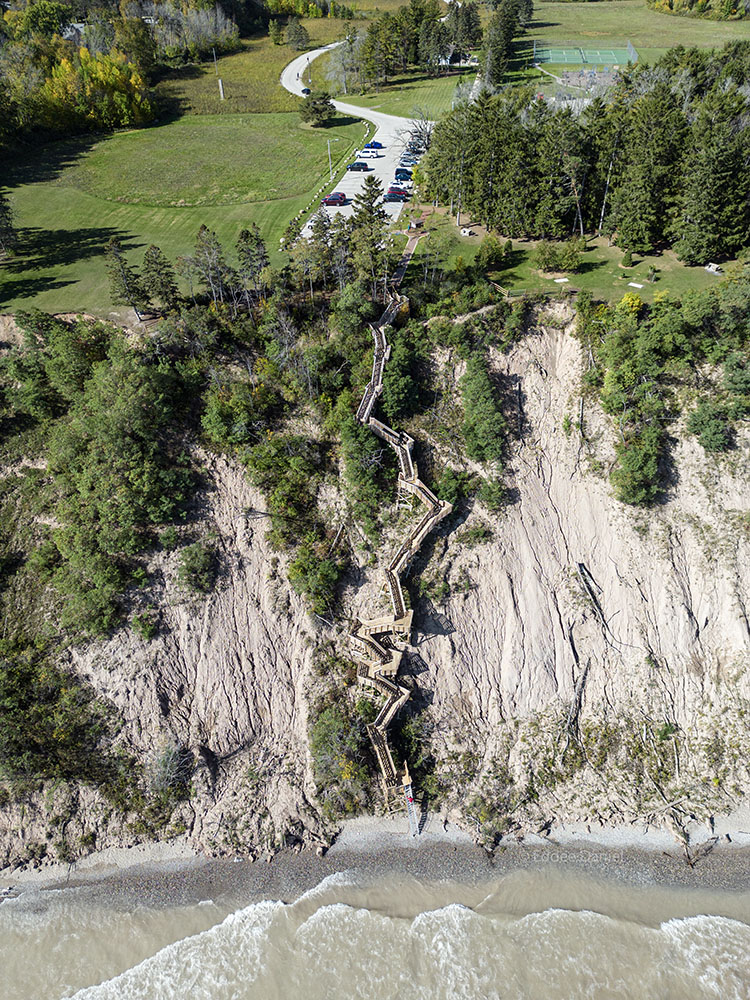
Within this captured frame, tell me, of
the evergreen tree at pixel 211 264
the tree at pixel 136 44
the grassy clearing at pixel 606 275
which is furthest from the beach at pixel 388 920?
the tree at pixel 136 44

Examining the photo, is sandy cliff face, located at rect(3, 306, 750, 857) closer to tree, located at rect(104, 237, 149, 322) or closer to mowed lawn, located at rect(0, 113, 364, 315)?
tree, located at rect(104, 237, 149, 322)

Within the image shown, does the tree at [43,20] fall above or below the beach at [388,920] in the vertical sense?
above

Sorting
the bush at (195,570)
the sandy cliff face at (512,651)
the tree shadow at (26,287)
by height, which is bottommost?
the sandy cliff face at (512,651)

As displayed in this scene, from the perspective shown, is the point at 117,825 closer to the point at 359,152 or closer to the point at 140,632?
the point at 140,632

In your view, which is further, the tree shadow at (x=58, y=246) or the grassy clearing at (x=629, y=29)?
the grassy clearing at (x=629, y=29)

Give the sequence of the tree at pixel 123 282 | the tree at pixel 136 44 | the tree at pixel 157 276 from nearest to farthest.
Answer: the tree at pixel 123 282 < the tree at pixel 157 276 < the tree at pixel 136 44

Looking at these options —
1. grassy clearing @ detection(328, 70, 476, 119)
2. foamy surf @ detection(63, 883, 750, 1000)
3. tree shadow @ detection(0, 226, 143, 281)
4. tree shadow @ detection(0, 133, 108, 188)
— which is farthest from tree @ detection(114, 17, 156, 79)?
foamy surf @ detection(63, 883, 750, 1000)

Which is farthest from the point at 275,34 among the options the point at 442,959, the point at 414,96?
the point at 442,959

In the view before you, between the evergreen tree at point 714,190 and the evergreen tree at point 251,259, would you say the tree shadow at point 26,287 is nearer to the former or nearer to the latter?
the evergreen tree at point 251,259
